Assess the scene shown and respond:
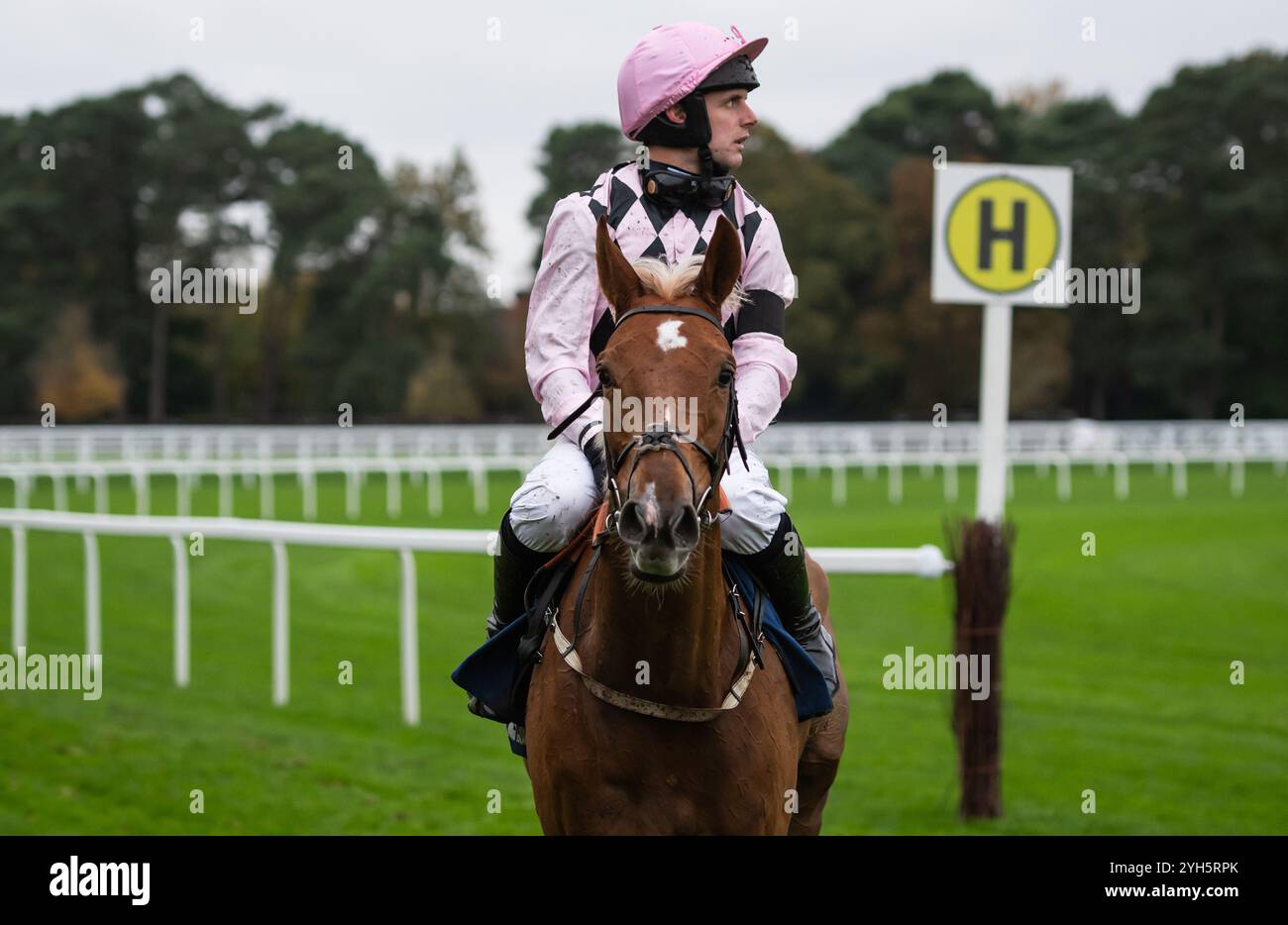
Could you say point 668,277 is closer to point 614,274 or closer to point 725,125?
point 614,274

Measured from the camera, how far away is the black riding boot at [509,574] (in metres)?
3.56

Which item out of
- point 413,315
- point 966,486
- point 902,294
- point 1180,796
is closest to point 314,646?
point 1180,796

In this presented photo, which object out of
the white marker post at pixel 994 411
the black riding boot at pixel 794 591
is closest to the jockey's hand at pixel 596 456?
the black riding boot at pixel 794 591

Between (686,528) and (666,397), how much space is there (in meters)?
0.30

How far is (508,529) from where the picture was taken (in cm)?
354

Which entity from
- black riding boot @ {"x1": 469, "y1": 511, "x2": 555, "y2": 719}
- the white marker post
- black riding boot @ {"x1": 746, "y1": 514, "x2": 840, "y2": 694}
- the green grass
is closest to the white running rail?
the green grass

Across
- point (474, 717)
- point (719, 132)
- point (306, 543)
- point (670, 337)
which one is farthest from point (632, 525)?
point (306, 543)

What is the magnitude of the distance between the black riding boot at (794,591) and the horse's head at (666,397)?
1.77 feet

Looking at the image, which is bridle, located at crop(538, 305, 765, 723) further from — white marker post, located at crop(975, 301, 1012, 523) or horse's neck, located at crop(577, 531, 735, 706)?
white marker post, located at crop(975, 301, 1012, 523)

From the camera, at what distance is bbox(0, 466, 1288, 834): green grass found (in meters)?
6.61

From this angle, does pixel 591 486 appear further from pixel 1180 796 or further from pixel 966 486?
pixel 966 486

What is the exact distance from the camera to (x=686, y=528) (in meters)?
2.69
